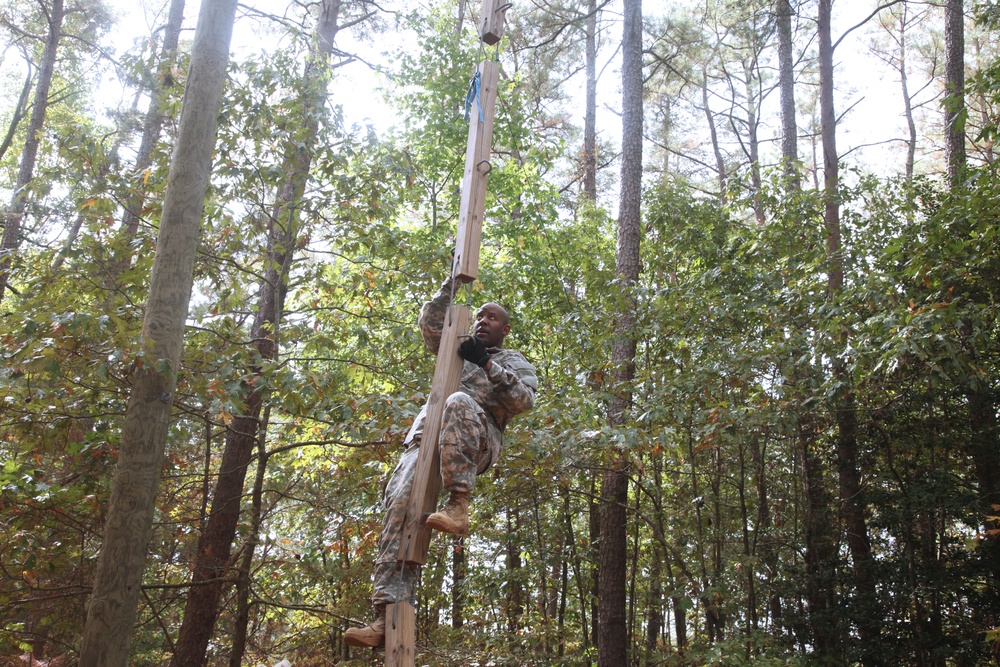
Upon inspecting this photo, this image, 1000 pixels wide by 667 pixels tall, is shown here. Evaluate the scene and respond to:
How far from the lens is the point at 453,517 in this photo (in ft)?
9.95

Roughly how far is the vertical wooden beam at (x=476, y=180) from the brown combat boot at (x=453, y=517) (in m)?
1.03

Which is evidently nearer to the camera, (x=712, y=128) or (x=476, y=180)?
(x=476, y=180)

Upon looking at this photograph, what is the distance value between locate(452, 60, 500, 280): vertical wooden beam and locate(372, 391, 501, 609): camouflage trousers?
2.19 feet

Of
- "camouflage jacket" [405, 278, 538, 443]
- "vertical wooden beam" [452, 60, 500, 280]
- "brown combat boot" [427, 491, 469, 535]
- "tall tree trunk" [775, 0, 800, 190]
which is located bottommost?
"brown combat boot" [427, 491, 469, 535]

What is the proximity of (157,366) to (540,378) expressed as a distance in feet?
17.3

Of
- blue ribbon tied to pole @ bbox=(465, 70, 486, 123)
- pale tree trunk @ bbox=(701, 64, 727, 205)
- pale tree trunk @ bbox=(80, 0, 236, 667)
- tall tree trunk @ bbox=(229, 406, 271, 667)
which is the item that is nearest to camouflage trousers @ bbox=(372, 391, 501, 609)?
pale tree trunk @ bbox=(80, 0, 236, 667)

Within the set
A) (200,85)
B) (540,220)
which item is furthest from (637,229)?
(200,85)

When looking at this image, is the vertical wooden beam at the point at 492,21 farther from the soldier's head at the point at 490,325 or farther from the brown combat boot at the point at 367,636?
the brown combat boot at the point at 367,636

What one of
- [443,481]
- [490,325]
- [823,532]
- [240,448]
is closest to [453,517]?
[443,481]

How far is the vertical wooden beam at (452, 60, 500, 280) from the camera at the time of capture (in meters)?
3.43

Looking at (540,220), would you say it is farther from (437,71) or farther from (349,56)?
(349,56)

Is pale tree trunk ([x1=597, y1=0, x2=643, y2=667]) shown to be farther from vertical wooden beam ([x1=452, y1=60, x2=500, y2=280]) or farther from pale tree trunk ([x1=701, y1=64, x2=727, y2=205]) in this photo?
pale tree trunk ([x1=701, y1=64, x2=727, y2=205])

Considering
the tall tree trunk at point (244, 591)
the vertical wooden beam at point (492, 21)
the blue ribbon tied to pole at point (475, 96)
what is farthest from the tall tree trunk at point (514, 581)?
the vertical wooden beam at point (492, 21)

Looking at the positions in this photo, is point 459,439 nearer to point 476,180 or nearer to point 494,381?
point 494,381
